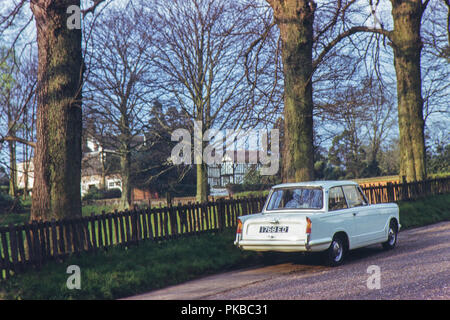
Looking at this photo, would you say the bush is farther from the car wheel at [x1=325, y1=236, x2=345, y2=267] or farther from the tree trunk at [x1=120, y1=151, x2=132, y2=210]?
the car wheel at [x1=325, y1=236, x2=345, y2=267]

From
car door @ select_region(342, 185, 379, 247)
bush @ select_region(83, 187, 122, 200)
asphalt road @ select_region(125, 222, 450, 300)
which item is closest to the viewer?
asphalt road @ select_region(125, 222, 450, 300)

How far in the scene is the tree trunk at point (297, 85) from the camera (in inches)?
Answer: 526

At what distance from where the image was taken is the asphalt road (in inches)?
277

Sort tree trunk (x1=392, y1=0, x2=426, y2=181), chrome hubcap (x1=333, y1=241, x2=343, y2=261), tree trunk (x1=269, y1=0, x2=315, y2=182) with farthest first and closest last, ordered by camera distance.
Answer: tree trunk (x1=392, y1=0, x2=426, y2=181) → tree trunk (x1=269, y1=0, x2=315, y2=182) → chrome hubcap (x1=333, y1=241, x2=343, y2=261)

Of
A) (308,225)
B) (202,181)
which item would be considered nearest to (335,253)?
(308,225)

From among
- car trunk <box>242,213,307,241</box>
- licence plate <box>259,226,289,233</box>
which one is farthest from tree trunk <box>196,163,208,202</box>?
licence plate <box>259,226,289,233</box>

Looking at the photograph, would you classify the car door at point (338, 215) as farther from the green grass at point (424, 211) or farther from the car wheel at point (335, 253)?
the green grass at point (424, 211)

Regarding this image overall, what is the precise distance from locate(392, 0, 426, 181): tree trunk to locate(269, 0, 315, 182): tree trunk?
887cm

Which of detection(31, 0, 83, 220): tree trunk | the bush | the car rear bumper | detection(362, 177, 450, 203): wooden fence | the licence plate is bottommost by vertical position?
the car rear bumper

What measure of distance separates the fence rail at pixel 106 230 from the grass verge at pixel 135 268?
0.25 meters

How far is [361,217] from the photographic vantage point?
10.7 metres
